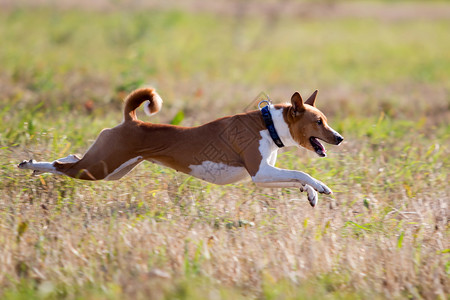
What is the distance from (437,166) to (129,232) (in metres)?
3.89

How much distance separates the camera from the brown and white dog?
16.7 feet

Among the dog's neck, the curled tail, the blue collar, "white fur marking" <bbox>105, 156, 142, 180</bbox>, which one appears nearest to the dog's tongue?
the dog's neck

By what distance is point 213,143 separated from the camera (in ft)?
17.1

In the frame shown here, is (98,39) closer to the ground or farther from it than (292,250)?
farther from it

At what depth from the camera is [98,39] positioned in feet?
54.6

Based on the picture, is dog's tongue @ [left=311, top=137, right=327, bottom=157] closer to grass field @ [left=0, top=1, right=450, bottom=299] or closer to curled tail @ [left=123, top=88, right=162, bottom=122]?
grass field @ [left=0, top=1, right=450, bottom=299]

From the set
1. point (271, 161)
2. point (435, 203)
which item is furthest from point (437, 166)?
point (271, 161)

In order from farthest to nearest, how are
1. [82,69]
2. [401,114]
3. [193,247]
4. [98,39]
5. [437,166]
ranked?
[98,39], [82,69], [401,114], [437,166], [193,247]

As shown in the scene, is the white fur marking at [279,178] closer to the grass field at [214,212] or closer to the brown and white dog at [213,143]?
the brown and white dog at [213,143]

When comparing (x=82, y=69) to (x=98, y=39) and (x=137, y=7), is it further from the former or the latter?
(x=137, y=7)

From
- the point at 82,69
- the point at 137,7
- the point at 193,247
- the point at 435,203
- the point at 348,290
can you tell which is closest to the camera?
the point at 348,290

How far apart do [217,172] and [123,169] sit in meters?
0.86

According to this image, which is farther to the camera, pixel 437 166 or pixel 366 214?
pixel 437 166

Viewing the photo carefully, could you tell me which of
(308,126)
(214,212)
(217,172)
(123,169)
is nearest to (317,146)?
(308,126)
